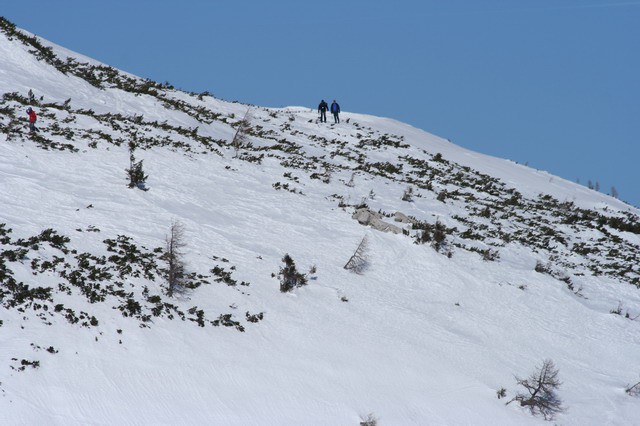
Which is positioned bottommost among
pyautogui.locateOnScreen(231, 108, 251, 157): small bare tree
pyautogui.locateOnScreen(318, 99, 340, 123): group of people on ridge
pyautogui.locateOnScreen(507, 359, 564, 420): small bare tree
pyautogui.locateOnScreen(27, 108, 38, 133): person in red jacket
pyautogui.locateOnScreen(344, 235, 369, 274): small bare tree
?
pyautogui.locateOnScreen(507, 359, 564, 420): small bare tree

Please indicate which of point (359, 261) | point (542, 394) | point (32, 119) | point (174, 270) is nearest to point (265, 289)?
point (174, 270)

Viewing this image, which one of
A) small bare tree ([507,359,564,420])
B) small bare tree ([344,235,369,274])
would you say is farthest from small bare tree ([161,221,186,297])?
small bare tree ([507,359,564,420])

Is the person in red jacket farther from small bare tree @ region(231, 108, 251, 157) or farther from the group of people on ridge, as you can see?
the group of people on ridge

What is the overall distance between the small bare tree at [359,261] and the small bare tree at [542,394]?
5.02 m

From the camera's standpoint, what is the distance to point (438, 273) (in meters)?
16.4

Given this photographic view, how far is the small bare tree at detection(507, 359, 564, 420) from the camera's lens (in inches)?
438

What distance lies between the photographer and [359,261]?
15742 mm

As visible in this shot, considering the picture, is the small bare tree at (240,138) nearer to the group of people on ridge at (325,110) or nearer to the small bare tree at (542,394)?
the group of people on ridge at (325,110)

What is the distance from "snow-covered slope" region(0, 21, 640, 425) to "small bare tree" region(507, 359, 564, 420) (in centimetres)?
20

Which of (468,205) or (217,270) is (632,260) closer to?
(468,205)

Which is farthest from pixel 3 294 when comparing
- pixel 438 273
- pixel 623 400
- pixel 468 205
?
pixel 468 205

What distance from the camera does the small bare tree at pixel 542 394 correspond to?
36.5ft

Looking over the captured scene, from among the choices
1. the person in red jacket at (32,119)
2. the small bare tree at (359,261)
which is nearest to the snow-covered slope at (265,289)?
the small bare tree at (359,261)

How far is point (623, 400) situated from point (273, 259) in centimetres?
839
